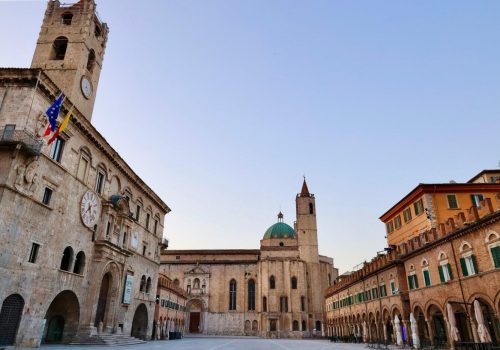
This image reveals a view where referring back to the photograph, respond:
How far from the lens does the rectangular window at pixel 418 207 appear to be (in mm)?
27894

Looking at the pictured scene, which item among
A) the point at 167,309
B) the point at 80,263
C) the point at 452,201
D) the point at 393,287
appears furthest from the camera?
the point at 167,309

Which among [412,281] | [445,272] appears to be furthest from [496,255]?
[412,281]

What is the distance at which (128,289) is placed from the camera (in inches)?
1110

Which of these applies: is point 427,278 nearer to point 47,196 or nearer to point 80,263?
point 80,263

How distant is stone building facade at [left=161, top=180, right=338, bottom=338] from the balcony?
50350 millimetres

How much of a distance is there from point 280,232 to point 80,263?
4981cm

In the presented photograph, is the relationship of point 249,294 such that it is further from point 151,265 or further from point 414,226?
point 414,226

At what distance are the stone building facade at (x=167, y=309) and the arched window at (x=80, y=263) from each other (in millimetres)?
15853

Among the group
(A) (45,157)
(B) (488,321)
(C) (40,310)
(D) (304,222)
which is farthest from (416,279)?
(D) (304,222)

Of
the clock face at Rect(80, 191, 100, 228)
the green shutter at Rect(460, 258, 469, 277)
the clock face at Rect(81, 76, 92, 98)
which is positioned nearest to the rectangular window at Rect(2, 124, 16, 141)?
the clock face at Rect(80, 191, 100, 228)

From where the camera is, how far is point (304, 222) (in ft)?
214

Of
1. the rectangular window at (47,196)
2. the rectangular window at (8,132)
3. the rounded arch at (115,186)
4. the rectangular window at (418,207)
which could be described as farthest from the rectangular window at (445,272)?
the rectangular window at (8,132)

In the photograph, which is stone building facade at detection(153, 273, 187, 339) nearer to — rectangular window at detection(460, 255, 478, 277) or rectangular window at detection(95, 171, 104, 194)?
rectangular window at detection(95, 171, 104, 194)

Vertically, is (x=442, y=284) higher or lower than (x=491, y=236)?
lower
